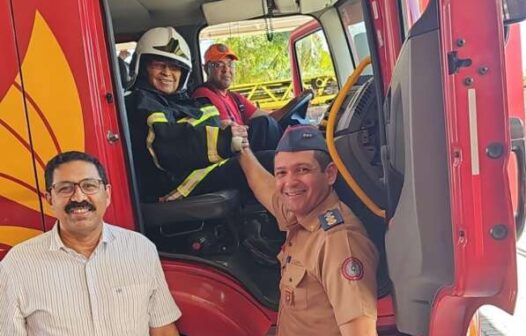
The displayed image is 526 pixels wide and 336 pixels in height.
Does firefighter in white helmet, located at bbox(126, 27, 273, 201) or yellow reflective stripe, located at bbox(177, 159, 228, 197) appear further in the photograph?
yellow reflective stripe, located at bbox(177, 159, 228, 197)

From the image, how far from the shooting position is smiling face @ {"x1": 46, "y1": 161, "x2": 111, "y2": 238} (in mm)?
1825

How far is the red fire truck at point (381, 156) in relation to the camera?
1.55 metres

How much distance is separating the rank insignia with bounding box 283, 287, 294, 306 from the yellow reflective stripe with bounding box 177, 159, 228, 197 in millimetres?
561

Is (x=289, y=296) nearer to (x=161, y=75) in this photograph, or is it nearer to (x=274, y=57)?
(x=161, y=75)

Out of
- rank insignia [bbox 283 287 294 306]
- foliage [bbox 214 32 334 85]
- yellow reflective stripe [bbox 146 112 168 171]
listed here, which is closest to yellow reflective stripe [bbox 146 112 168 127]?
yellow reflective stripe [bbox 146 112 168 171]

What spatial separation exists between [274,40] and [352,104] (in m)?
1.19

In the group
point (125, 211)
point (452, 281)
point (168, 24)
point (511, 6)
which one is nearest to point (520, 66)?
point (511, 6)

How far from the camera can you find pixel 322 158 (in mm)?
2059

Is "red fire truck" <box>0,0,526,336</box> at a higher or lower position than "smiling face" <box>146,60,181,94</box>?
lower

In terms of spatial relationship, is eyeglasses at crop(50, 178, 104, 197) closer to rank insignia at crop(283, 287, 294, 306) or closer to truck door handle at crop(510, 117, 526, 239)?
rank insignia at crop(283, 287, 294, 306)

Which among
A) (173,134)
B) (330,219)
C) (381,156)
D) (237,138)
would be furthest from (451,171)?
(173,134)

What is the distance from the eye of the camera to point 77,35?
6.12ft

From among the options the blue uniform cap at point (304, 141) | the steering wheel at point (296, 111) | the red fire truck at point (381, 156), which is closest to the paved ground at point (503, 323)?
the red fire truck at point (381, 156)

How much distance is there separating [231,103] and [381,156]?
116cm
